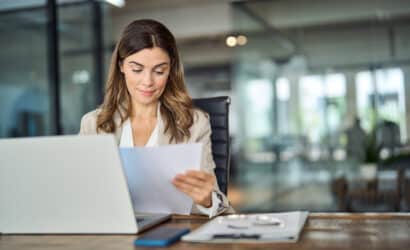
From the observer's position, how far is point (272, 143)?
18.6 ft

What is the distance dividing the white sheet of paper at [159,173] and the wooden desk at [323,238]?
63 millimetres

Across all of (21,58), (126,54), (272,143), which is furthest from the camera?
(272,143)

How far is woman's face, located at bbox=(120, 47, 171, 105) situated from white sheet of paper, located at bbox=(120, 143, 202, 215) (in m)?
0.46

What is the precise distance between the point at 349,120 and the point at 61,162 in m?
4.62

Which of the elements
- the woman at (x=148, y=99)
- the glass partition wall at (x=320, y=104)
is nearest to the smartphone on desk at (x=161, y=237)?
the woman at (x=148, y=99)

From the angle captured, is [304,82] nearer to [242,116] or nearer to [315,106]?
[315,106]

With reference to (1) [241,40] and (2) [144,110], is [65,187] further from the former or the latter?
(1) [241,40]

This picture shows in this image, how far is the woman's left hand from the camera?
3.83 ft

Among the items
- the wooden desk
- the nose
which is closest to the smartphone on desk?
the wooden desk

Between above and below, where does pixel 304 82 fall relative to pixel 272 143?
above

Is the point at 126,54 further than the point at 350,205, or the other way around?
the point at 350,205

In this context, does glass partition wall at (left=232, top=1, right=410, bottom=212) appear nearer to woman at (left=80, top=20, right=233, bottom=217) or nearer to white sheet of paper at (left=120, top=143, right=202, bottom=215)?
woman at (left=80, top=20, right=233, bottom=217)

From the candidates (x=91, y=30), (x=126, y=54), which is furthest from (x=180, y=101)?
(x=91, y=30)

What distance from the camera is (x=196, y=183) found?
1.20 m
